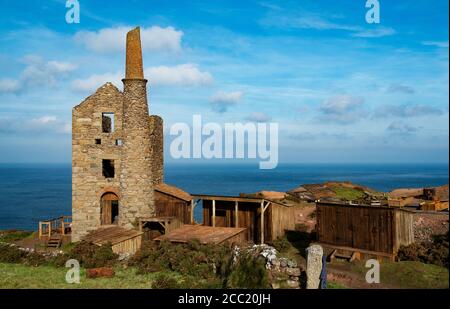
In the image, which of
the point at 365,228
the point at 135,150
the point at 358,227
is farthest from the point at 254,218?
the point at 135,150

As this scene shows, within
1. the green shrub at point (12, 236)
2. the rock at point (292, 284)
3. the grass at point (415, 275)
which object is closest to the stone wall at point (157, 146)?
the green shrub at point (12, 236)

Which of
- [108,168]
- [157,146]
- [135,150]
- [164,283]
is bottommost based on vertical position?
[164,283]

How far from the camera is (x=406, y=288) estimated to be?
16.9 m

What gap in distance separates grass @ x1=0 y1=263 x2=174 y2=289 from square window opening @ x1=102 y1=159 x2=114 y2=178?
34.0 feet

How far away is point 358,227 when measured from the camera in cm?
2170

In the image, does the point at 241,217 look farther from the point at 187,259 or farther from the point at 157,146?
the point at 157,146

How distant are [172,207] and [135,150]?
15.9 feet

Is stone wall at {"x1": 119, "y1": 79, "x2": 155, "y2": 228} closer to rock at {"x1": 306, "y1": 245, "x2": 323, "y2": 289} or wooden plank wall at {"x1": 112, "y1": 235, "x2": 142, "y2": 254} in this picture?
wooden plank wall at {"x1": 112, "y1": 235, "x2": 142, "y2": 254}

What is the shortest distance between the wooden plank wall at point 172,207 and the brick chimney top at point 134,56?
872 cm

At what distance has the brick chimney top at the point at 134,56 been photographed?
94.4ft

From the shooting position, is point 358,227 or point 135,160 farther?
point 135,160

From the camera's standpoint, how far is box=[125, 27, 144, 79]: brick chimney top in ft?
94.4

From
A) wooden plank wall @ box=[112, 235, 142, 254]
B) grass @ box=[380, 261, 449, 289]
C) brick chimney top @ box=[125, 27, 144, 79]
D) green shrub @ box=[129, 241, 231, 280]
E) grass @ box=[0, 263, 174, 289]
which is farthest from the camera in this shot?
brick chimney top @ box=[125, 27, 144, 79]

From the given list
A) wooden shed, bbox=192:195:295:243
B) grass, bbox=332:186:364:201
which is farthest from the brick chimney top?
grass, bbox=332:186:364:201
